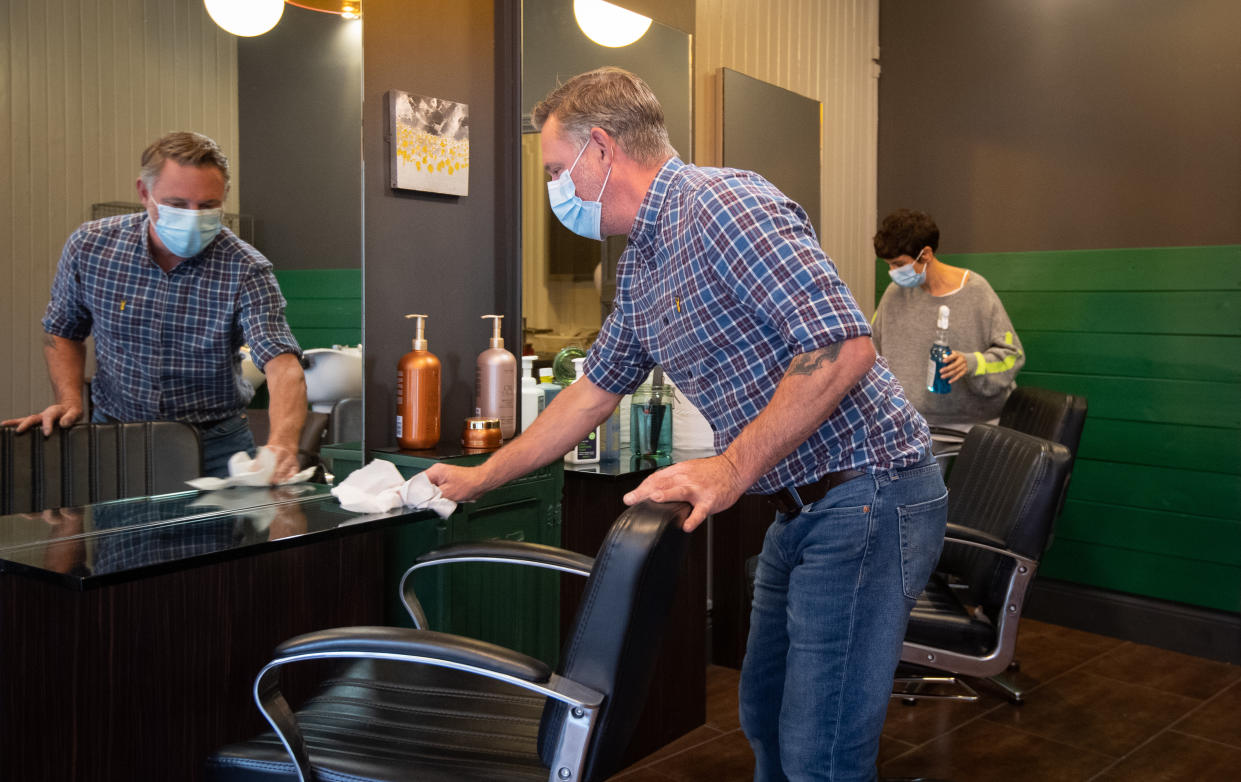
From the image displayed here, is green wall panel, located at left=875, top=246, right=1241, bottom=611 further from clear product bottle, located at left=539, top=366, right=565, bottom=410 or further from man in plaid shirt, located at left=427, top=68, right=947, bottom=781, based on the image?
man in plaid shirt, located at left=427, top=68, right=947, bottom=781

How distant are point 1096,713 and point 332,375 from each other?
252 cm

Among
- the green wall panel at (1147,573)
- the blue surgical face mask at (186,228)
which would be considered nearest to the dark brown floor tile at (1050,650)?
the green wall panel at (1147,573)

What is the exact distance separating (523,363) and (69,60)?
1277 millimetres

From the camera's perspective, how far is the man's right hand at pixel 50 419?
5.89 ft

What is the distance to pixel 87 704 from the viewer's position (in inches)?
74.7

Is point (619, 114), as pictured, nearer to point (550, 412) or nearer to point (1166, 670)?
point (550, 412)

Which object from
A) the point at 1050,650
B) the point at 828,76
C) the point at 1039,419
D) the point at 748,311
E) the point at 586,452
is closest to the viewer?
the point at 748,311

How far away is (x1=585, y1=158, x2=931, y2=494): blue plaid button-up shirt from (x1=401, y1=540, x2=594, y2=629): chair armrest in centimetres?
33

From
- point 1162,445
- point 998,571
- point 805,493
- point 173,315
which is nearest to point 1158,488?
point 1162,445

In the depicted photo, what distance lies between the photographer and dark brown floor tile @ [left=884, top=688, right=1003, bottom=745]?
304cm

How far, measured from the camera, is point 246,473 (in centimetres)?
213

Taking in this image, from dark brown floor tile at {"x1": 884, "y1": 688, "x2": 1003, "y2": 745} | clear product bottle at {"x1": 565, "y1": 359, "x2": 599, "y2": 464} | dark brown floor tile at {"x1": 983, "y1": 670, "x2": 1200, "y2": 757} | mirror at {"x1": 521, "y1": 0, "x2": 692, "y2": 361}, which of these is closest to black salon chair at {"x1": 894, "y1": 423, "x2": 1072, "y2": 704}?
dark brown floor tile at {"x1": 884, "y1": 688, "x2": 1003, "y2": 745}

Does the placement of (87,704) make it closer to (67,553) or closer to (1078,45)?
(67,553)

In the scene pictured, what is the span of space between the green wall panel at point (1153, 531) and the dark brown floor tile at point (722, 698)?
1.55 metres
